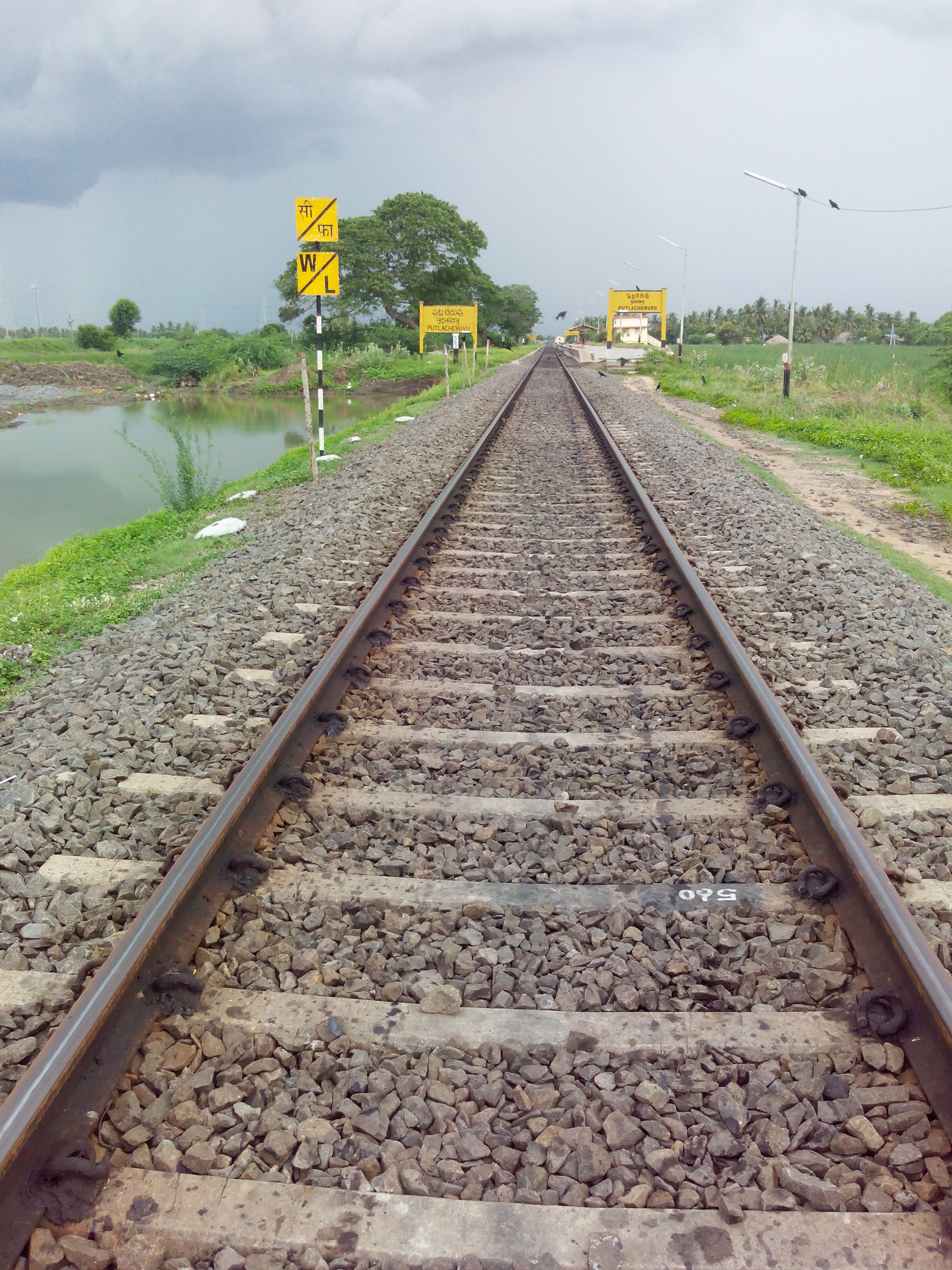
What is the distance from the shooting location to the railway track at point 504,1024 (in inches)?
64.9

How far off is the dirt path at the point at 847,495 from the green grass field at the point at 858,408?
0.92 ft

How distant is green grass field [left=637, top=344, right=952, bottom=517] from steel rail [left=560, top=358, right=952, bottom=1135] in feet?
20.8

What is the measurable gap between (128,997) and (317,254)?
10.3 m

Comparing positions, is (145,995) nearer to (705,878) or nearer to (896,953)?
(705,878)

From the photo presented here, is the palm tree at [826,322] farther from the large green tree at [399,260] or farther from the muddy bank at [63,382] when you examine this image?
the muddy bank at [63,382]

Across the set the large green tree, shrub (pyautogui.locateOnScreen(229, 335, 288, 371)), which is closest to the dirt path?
shrub (pyautogui.locateOnScreen(229, 335, 288, 371))

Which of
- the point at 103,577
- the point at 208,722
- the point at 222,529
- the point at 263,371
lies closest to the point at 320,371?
the point at 222,529

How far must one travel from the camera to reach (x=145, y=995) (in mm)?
2119

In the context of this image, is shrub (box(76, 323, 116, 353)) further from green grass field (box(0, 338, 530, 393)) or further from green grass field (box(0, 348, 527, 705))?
green grass field (box(0, 348, 527, 705))

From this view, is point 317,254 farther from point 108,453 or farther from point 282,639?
point 108,453

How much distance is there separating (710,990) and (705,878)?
47 cm

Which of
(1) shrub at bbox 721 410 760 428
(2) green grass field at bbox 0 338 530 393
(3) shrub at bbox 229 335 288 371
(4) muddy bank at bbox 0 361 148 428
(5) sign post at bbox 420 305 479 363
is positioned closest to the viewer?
(1) shrub at bbox 721 410 760 428

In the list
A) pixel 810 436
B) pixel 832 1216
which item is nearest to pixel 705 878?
pixel 832 1216

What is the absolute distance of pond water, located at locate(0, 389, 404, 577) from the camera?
11898 millimetres
